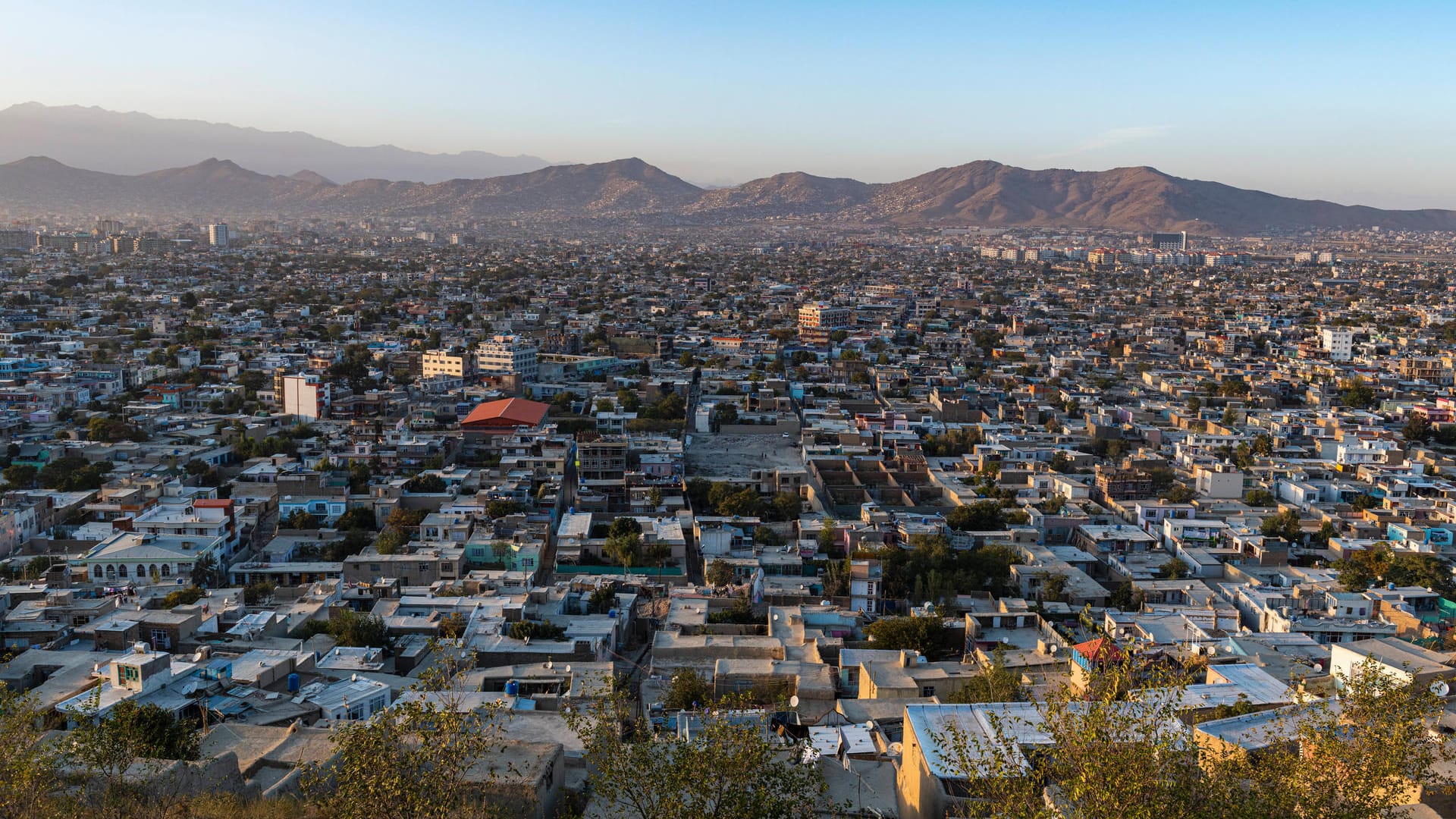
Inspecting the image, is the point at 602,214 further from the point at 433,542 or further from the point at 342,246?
the point at 433,542

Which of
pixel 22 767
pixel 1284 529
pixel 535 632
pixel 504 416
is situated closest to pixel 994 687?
pixel 535 632

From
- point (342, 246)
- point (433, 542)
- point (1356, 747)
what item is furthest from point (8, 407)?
point (342, 246)

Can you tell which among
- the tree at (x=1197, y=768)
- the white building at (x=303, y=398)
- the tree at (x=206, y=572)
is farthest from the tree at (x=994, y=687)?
the white building at (x=303, y=398)

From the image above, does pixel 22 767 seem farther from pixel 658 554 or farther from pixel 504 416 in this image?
pixel 504 416

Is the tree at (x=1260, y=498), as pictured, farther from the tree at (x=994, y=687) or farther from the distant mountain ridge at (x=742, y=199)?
the distant mountain ridge at (x=742, y=199)

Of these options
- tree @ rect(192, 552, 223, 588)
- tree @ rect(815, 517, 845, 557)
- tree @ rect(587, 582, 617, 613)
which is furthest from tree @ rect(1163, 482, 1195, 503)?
tree @ rect(192, 552, 223, 588)

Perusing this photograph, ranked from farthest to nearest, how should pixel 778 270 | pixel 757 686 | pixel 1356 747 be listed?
pixel 778 270, pixel 757 686, pixel 1356 747

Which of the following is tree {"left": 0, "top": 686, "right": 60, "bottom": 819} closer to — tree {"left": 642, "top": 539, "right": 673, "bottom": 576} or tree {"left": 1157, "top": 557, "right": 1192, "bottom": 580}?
tree {"left": 642, "top": 539, "right": 673, "bottom": 576}
